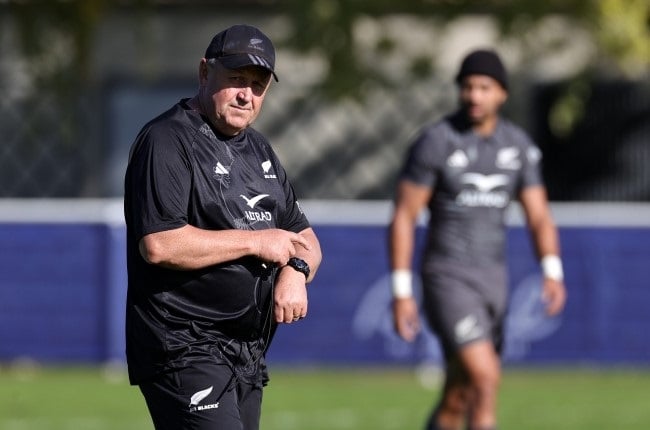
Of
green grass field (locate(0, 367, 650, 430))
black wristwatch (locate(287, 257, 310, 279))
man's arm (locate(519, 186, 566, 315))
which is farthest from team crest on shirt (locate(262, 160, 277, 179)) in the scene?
green grass field (locate(0, 367, 650, 430))

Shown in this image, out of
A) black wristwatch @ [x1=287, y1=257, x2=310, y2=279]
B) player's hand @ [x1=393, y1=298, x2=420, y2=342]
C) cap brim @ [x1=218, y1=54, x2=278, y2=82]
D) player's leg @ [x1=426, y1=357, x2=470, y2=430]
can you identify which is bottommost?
player's leg @ [x1=426, y1=357, x2=470, y2=430]

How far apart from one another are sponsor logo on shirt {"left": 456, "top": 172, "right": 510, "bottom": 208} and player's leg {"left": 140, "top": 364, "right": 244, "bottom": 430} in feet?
13.4

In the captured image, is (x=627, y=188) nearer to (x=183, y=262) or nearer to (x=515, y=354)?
(x=515, y=354)

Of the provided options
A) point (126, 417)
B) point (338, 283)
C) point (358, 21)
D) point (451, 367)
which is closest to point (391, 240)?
point (451, 367)

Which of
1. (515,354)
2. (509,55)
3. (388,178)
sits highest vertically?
(509,55)

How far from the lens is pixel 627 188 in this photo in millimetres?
21719

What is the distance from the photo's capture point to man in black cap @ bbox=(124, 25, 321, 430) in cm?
637

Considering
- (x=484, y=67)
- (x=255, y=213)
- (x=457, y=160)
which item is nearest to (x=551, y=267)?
(x=457, y=160)

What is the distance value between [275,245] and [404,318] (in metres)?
3.97

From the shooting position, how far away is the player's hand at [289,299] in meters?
6.44

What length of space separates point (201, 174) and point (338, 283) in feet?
36.2

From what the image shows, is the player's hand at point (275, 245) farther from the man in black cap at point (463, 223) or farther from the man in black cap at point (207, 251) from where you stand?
the man in black cap at point (463, 223)

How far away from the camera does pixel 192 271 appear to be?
6.51 m

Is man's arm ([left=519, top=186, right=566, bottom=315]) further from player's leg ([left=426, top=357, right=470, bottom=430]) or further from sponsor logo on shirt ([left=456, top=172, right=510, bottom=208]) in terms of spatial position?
player's leg ([left=426, top=357, right=470, bottom=430])
